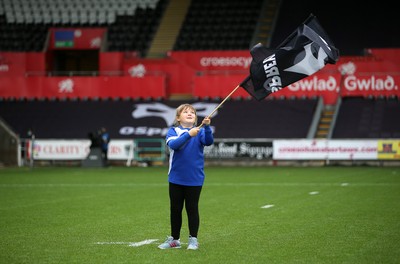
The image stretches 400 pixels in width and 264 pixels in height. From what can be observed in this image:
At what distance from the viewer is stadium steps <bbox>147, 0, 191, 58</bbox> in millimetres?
44656

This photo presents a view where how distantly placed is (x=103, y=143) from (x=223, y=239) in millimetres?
24680

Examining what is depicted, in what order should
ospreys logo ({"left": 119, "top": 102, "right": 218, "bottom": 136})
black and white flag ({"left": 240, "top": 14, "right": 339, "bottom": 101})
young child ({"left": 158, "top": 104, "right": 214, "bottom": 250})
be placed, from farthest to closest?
ospreys logo ({"left": 119, "top": 102, "right": 218, "bottom": 136}), black and white flag ({"left": 240, "top": 14, "right": 339, "bottom": 101}), young child ({"left": 158, "top": 104, "right": 214, "bottom": 250})

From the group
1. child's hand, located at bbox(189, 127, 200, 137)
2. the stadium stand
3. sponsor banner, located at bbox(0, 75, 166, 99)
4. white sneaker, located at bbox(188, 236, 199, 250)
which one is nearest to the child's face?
child's hand, located at bbox(189, 127, 200, 137)

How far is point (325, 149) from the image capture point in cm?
3509

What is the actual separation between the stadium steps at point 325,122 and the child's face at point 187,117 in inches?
1088

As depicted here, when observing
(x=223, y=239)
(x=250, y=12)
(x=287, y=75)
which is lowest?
(x=223, y=239)

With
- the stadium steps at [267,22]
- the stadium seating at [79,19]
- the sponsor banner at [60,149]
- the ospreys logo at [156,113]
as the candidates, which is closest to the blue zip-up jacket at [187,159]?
the sponsor banner at [60,149]

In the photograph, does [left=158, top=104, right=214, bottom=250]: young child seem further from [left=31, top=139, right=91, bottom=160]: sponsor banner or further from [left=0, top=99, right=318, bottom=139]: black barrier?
[left=31, top=139, right=91, bottom=160]: sponsor banner

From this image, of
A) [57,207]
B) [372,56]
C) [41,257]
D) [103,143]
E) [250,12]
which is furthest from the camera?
[250,12]

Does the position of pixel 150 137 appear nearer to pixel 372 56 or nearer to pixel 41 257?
pixel 372 56

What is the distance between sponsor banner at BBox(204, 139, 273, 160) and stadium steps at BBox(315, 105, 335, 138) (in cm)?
299

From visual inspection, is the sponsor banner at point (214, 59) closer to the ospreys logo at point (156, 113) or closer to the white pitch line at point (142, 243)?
the ospreys logo at point (156, 113)

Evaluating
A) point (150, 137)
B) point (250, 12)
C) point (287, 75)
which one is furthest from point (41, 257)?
point (250, 12)

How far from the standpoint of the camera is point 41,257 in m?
9.70
